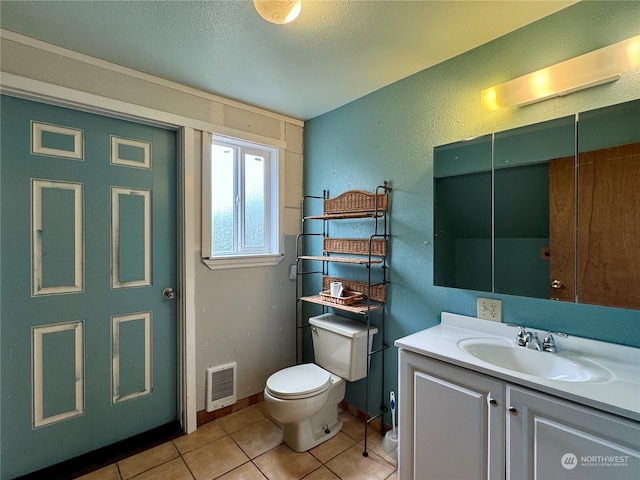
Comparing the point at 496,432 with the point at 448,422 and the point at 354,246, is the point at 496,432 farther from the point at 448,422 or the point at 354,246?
the point at 354,246

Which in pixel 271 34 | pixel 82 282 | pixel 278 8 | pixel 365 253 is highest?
pixel 271 34

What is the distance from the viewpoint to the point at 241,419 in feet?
7.19

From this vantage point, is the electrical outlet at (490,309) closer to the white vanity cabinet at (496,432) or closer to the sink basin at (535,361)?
the sink basin at (535,361)

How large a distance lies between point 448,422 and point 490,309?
23.0 inches

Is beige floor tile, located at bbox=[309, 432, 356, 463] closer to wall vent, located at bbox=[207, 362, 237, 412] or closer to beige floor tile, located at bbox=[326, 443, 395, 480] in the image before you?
beige floor tile, located at bbox=[326, 443, 395, 480]

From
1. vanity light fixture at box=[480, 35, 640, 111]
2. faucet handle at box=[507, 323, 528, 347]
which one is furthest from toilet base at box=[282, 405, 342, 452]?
vanity light fixture at box=[480, 35, 640, 111]

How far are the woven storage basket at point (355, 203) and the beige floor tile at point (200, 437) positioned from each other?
5.60 ft

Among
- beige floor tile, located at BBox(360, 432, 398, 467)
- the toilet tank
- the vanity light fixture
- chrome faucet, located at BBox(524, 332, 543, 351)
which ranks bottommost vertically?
beige floor tile, located at BBox(360, 432, 398, 467)

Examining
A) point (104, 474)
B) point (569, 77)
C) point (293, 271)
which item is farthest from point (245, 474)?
point (569, 77)

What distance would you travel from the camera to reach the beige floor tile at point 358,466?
166cm

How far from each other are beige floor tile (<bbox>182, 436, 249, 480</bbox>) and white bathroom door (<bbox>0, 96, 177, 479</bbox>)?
15.0 inches

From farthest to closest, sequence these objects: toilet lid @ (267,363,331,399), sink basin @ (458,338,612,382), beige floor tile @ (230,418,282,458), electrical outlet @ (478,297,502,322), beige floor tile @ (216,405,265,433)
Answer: beige floor tile @ (216,405,265,433)
beige floor tile @ (230,418,282,458)
toilet lid @ (267,363,331,399)
electrical outlet @ (478,297,502,322)
sink basin @ (458,338,612,382)

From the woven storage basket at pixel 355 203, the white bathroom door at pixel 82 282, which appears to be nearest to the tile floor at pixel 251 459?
the white bathroom door at pixel 82 282

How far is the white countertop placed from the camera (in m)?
0.95
